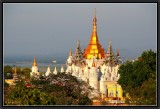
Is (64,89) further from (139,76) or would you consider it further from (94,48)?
(94,48)

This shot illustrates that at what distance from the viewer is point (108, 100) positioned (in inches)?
1320

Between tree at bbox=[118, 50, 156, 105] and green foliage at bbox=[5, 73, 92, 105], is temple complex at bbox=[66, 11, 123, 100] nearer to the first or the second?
tree at bbox=[118, 50, 156, 105]

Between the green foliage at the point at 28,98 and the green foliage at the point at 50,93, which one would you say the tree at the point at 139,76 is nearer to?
the green foliage at the point at 50,93

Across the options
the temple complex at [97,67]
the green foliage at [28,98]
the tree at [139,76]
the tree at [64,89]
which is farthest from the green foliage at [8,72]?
the green foliage at [28,98]

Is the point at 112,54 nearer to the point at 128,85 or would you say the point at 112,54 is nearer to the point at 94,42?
the point at 94,42

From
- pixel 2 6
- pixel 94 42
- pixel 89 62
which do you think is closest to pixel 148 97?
pixel 2 6

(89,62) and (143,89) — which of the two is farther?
(89,62)

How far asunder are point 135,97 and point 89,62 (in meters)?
17.1

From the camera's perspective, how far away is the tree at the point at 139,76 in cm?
2848

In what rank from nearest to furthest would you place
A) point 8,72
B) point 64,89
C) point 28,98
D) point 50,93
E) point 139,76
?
point 28,98, point 50,93, point 64,89, point 139,76, point 8,72

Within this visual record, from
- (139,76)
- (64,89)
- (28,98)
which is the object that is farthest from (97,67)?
(28,98)

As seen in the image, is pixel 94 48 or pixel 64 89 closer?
pixel 64 89

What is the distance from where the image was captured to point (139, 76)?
30484 millimetres

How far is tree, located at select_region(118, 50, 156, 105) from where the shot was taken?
2848cm
